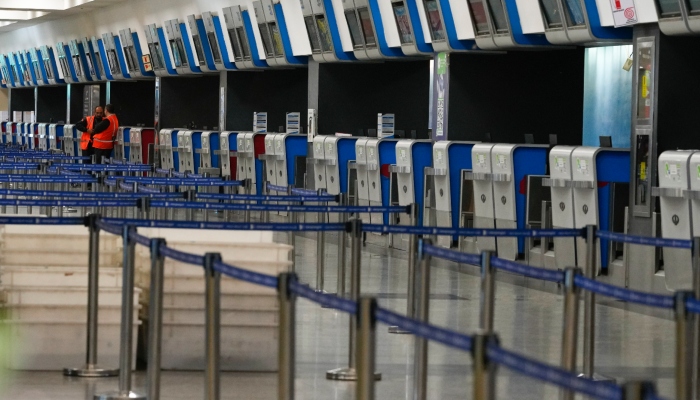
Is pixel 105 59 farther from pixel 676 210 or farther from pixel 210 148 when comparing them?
pixel 676 210

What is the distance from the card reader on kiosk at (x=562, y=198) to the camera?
38.5ft

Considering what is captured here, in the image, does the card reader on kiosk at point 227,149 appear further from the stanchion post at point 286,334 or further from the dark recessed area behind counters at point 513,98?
the stanchion post at point 286,334

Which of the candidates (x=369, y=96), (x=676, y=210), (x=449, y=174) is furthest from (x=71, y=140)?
(x=676, y=210)

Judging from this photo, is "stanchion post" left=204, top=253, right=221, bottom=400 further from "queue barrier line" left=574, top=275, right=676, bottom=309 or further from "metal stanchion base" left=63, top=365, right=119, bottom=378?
Answer: "metal stanchion base" left=63, top=365, right=119, bottom=378

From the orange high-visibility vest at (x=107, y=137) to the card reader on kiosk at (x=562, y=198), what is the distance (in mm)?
13661

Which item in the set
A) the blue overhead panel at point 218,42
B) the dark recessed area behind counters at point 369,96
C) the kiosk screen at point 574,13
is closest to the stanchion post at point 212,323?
the kiosk screen at point 574,13

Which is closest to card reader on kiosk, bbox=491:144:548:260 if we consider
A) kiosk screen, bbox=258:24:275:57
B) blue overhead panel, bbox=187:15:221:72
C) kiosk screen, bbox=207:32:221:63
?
kiosk screen, bbox=258:24:275:57

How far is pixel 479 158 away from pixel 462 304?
10.2ft

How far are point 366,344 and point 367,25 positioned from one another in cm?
1317

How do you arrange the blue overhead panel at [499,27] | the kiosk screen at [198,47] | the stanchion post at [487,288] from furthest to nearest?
the kiosk screen at [198,47]
the blue overhead panel at [499,27]
the stanchion post at [487,288]

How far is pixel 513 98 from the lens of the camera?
1555 centimetres

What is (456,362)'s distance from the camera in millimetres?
7773

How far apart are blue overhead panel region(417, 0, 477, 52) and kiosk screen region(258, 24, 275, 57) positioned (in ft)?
20.5

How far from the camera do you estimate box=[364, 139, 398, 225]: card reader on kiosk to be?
15867mm
